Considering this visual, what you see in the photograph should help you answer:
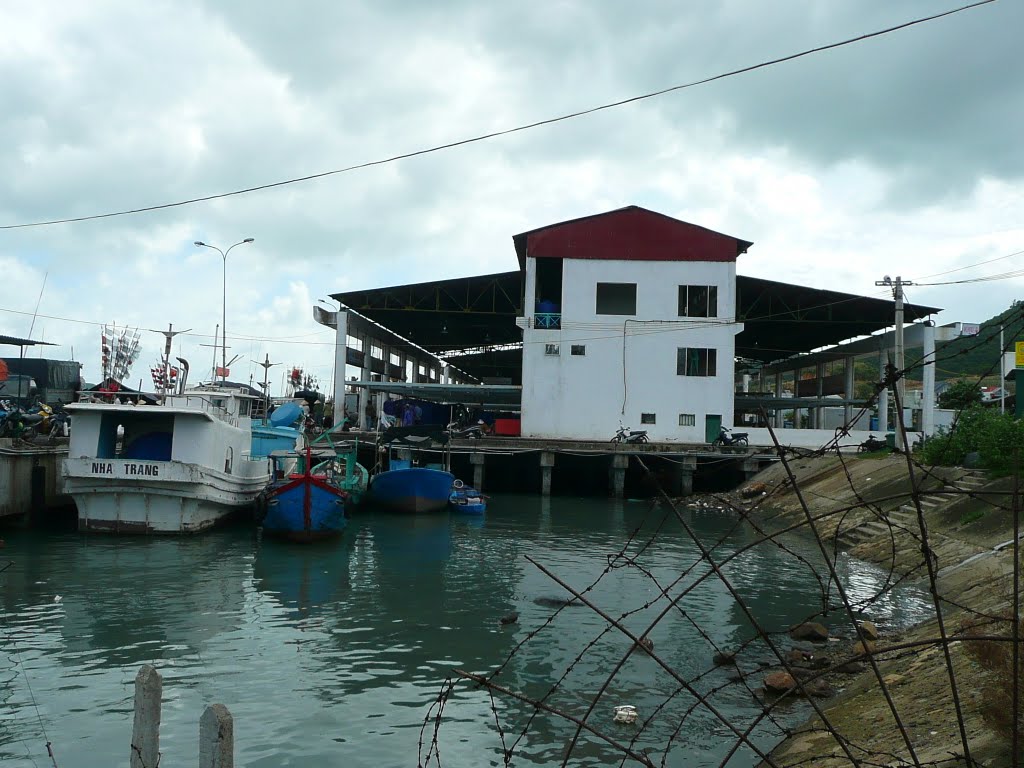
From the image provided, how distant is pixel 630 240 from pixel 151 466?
26.2m

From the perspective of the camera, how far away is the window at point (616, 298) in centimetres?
4197

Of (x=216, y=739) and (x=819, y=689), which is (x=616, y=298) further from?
(x=216, y=739)

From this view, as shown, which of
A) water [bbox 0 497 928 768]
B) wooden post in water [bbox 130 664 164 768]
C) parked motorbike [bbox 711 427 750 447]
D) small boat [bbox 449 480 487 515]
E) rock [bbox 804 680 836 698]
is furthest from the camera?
parked motorbike [bbox 711 427 750 447]

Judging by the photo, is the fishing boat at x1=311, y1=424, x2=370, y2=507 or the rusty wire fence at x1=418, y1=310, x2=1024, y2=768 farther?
the fishing boat at x1=311, y1=424, x2=370, y2=507

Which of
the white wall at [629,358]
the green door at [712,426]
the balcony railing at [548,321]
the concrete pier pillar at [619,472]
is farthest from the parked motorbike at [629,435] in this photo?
the balcony railing at [548,321]

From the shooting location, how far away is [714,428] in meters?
40.9

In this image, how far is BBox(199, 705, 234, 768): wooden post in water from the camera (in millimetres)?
4641

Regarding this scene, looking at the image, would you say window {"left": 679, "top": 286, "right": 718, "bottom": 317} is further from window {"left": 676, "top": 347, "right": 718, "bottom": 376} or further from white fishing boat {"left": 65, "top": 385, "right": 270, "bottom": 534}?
white fishing boat {"left": 65, "top": 385, "right": 270, "bottom": 534}

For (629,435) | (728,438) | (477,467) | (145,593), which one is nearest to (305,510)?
(145,593)

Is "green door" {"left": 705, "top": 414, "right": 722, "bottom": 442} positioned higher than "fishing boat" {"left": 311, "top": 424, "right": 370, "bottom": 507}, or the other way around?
"green door" {"left": 705, "top": 414, "right": 722, "bottom": 442}

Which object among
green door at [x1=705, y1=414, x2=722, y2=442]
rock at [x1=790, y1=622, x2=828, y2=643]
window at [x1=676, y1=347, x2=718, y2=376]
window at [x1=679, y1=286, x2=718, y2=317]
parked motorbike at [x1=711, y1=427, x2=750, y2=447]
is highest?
window at [x1=679, y1=286, x2=718, y2=317]

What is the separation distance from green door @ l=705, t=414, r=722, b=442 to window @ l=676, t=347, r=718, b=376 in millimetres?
2150

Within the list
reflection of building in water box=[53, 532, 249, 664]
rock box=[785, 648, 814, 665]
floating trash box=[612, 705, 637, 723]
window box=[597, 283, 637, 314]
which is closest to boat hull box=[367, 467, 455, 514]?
reflection of building in water box=[53, 532, 249, 664]

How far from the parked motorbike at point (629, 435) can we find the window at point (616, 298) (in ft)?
19.9
